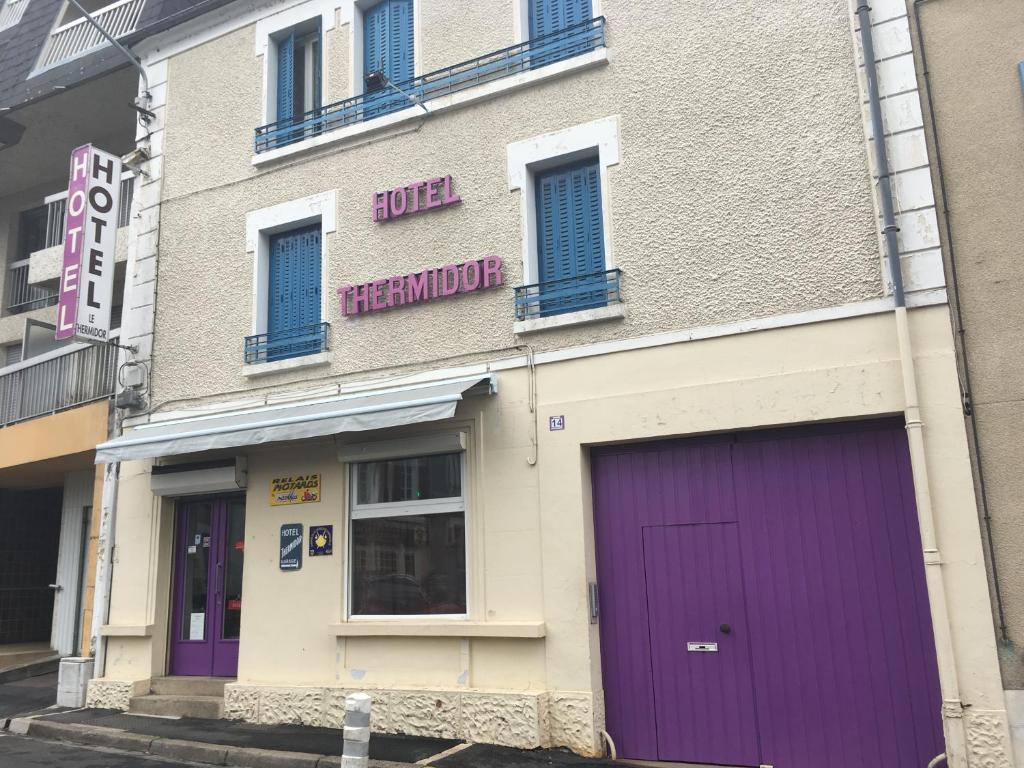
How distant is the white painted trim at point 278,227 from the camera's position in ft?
31.4

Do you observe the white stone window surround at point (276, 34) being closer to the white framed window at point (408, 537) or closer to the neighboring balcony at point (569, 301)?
the neighboring balcony at point (569, 301)

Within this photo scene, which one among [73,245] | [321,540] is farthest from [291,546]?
[73,245]

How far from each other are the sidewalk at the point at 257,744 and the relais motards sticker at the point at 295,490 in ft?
7.31

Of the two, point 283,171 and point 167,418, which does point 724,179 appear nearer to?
point 283,171

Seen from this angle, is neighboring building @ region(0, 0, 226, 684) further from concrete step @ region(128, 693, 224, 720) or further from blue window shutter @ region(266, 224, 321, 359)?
concrete step @ region(128, 693, 224, 720)

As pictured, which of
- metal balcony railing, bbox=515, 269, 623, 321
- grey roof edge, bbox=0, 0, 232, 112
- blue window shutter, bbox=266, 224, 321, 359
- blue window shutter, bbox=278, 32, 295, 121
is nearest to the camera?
metal balcony railing, bbox=515, 269, 623, 321

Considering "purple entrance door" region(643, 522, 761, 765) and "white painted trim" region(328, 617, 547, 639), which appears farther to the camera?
"white painted trim" region(328, 617, 547, 639)

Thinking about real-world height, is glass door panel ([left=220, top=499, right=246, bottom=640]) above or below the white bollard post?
above

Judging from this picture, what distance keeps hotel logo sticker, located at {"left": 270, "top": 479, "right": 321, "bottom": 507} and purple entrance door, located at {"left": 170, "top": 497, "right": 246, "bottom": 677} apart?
839 mm

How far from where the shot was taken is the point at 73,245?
1044 cm

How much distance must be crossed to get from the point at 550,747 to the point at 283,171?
6850 millimetres

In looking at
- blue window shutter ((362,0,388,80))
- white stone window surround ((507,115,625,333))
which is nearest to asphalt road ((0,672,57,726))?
white stone window surround ((507,115,625,333))

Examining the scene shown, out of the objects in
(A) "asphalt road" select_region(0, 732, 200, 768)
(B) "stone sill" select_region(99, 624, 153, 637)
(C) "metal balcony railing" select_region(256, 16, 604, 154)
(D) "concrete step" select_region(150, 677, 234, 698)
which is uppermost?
(C) "metal balcony railing" select_region(256, 16, 604, 154)

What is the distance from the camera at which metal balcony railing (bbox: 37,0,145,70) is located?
45.3ft
